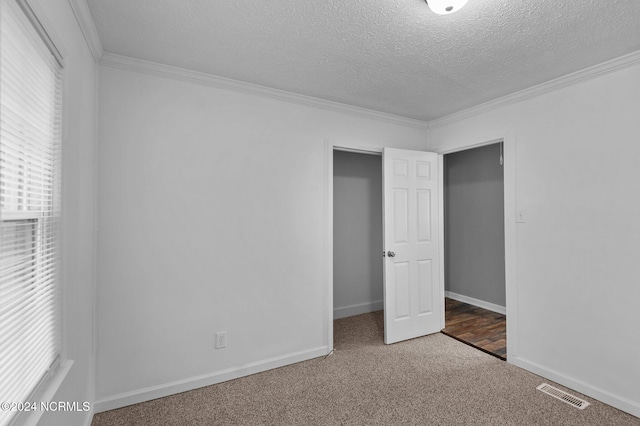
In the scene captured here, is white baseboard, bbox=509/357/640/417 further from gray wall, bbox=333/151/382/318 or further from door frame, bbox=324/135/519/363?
gray wall, bbox=333/151/382/318

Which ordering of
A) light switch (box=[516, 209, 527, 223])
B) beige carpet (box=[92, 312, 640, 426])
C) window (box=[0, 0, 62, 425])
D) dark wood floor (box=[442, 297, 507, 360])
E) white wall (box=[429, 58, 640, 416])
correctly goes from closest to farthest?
window (box=[0, 0, 62, 425]), beige carpet (box=[92, 312, 640, 426]), white wall (box=[429, 58, 640, 416]), light switch (box=[516, 209, 527, 223]), dark wood floor (box=[442, 297, 507, 360])

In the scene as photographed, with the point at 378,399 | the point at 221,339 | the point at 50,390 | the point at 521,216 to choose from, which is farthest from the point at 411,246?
the point at 50,390

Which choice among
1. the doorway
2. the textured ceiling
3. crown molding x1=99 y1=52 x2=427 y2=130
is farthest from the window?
the doorway

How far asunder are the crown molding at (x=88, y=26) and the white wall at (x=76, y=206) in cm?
3

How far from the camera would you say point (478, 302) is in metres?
4.58

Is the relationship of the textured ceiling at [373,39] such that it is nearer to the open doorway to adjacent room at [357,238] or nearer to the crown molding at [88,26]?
the crown molding at [88,26]

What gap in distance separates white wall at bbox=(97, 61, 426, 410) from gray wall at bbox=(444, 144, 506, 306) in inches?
100

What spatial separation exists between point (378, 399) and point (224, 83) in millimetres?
2698

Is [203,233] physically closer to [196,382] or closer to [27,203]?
[196,382]

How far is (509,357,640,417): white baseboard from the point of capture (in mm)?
2158

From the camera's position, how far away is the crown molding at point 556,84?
2178 millimetres

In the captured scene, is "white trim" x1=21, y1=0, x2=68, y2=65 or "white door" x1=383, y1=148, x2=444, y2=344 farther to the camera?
"white door" x1=383, y1=148, x2=444, y2=344

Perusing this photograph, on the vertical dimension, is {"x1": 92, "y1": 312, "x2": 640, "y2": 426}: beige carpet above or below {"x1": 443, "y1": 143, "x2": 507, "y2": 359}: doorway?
below

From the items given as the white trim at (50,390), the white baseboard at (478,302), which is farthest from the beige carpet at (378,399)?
the white baseboard at (478,302)
